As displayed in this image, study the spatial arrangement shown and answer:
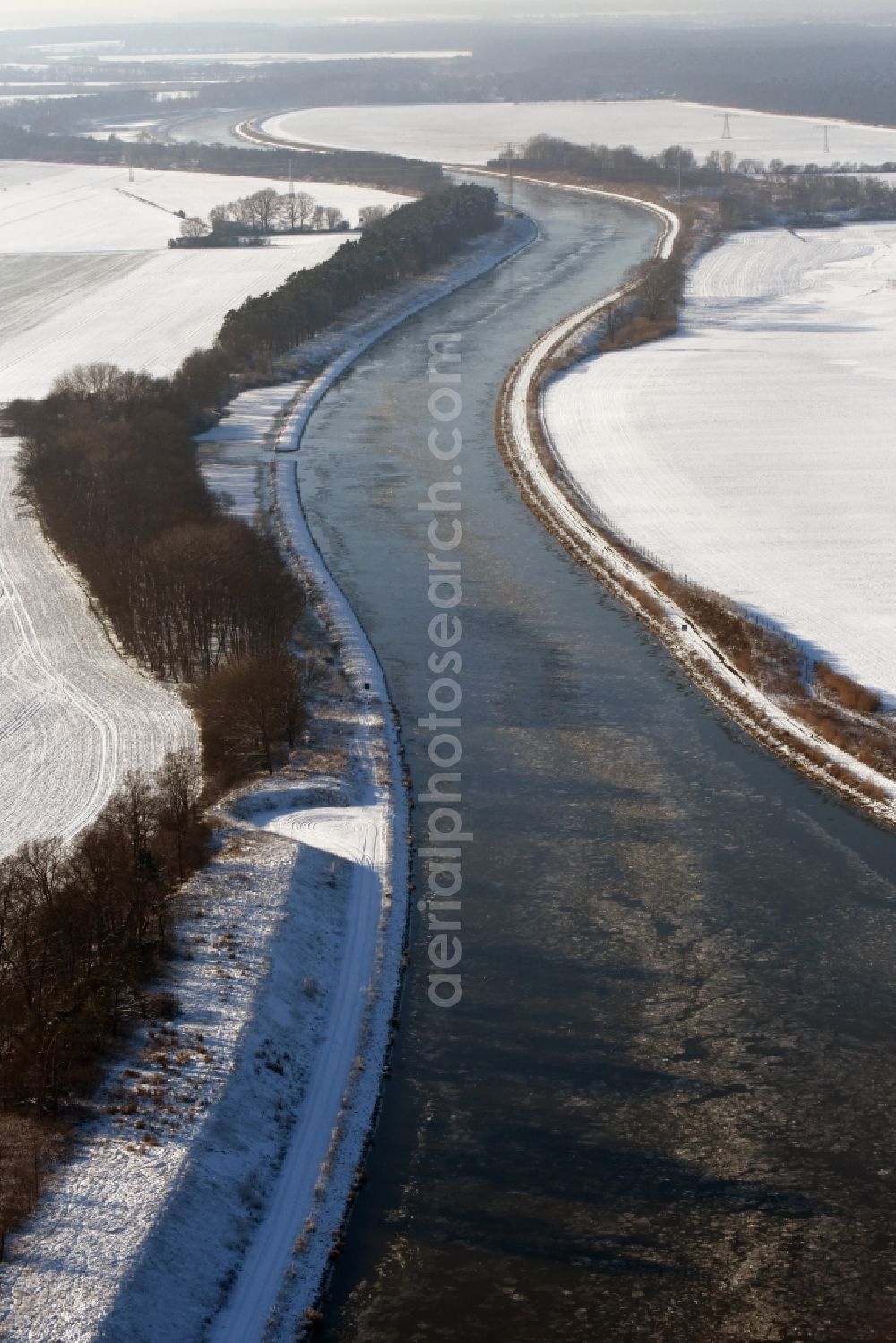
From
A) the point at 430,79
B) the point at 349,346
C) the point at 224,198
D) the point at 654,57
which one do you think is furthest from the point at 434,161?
the point at 654,57

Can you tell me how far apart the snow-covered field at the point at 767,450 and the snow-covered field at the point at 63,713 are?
455 inches

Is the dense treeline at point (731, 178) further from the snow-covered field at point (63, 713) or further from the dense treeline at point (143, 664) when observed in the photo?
the snow-covered field at point (63, 713)

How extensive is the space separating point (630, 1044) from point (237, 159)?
101934mm

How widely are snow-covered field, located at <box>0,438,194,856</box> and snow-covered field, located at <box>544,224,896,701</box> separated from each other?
37.9 feet

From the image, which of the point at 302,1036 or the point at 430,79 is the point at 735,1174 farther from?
the point at 430,79

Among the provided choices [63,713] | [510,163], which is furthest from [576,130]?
[63,713]

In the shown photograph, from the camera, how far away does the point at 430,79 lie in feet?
600

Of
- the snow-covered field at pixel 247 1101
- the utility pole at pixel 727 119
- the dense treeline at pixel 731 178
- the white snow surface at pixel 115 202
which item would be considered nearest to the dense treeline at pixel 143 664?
the snow-covered field at pixel 247 1101

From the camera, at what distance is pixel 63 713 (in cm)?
2578

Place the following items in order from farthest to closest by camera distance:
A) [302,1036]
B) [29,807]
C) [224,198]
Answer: [224,198]
[29,807]
[302,1036]

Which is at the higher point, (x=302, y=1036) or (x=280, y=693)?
(x=280, y=693)

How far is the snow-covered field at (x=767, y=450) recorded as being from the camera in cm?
3028

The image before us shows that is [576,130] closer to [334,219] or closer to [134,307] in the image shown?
[334,219]

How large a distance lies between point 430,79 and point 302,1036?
181 meters
